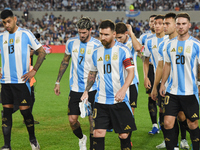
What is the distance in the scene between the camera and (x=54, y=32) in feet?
120

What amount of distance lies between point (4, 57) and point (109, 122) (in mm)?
2262

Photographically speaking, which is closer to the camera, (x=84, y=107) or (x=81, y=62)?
(x=84, y=107)

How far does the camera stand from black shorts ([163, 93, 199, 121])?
4.88m

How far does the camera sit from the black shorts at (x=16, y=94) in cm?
557


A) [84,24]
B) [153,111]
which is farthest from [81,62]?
[153,111]

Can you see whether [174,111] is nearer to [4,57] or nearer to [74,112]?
[74,112]

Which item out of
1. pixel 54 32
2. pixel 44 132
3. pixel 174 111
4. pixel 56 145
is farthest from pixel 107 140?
pixel 54 32

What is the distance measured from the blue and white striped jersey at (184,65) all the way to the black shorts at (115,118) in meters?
0.94

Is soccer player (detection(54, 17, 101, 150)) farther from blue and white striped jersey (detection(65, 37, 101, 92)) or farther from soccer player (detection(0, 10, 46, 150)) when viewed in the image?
soccer player (detection(0, 10, 46, 150))

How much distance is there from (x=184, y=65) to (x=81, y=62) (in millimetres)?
1731

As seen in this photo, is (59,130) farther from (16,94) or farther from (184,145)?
(184,145)

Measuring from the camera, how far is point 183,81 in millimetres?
4859

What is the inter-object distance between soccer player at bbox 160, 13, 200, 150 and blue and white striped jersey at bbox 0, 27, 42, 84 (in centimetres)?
237

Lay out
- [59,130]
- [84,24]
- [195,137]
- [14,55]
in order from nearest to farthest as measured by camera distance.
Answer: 1. [195,137]
2. [84,24]
3. [14,55]
4. [59,130]
